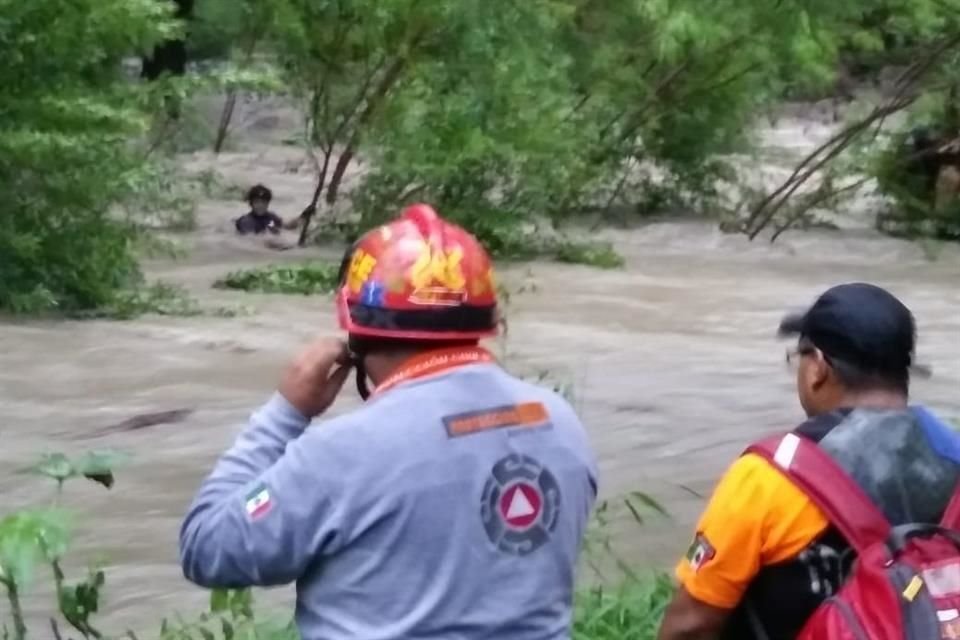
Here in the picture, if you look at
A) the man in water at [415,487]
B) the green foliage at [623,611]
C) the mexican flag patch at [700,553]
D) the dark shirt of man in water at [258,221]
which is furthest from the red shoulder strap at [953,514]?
the dark shirt of man in water at [258,221]

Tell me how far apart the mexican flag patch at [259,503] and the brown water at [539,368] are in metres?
3.85

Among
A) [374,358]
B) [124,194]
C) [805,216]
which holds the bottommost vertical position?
[805,216]

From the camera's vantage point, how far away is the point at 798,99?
118ft

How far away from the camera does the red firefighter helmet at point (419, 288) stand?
2463mm

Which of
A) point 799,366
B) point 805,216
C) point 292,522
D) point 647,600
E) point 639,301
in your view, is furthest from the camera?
point 805,216

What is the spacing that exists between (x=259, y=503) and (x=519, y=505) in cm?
35

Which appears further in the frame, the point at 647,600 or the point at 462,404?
the point at 647,600

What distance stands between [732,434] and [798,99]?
2689cm

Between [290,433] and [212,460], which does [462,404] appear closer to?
[290,433]

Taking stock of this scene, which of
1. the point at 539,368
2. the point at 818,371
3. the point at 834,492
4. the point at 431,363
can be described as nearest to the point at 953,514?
the point at 834,492

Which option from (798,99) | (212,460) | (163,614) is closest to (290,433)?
(163,614)

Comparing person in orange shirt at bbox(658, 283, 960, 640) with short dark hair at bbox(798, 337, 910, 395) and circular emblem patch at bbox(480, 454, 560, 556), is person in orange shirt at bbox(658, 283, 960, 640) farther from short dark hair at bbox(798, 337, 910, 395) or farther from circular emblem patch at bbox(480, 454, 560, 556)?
circular emblem patch at bbox(480, 454, 560, 556)

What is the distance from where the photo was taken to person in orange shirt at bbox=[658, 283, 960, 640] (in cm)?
279

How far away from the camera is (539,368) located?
1184cm
